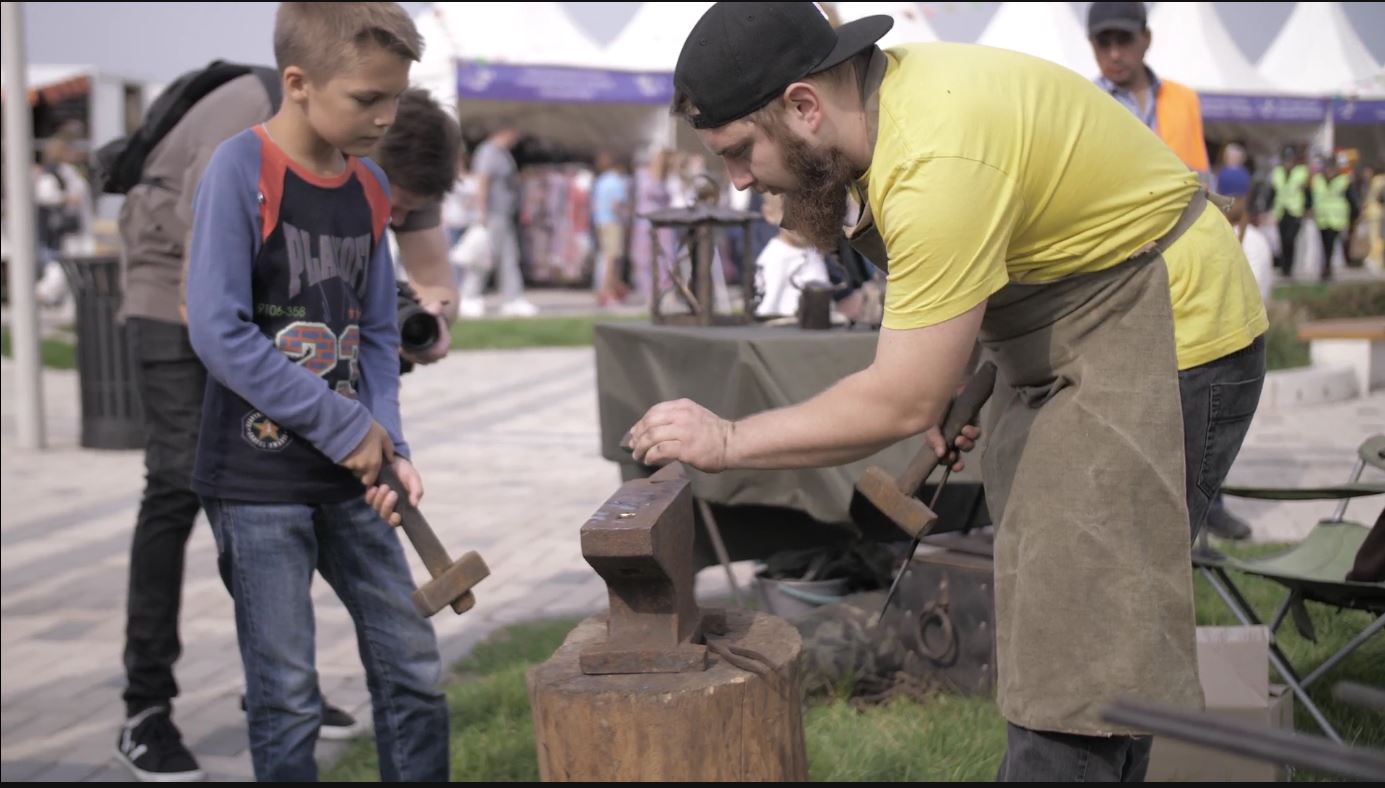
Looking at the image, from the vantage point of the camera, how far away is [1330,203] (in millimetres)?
20438

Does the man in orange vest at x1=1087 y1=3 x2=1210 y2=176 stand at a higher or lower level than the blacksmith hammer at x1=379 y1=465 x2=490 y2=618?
higher

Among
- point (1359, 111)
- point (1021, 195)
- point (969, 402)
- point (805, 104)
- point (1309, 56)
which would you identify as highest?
point (1309, 56)

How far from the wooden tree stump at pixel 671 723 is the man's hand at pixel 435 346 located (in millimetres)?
1409

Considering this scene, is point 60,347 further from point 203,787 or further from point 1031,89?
point 1031,89

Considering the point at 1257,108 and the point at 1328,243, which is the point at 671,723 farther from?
the point at 1257,108

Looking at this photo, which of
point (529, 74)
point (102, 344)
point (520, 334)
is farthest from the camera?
point (529, 74)

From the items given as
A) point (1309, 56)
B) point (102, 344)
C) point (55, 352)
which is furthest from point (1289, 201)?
point (102, 344)

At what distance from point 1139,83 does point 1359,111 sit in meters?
17.7

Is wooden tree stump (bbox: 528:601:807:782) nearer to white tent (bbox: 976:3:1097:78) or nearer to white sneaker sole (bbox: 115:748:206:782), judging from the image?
white sneaker sole (bbox: 115:748:206:782)

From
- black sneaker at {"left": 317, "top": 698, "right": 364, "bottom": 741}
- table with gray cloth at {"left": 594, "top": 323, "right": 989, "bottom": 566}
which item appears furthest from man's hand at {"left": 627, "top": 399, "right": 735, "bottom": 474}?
black sneaker at {"left": 317, "top": 698, "right": 364, "bottom": 741}

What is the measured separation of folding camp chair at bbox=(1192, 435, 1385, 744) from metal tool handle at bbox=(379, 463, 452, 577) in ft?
6.09

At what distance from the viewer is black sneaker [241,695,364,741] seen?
13.6 feet

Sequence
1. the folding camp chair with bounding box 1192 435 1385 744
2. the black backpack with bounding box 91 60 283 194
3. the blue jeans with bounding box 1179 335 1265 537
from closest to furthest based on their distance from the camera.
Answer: the blue jeans with bounding box 1179 335 1265 537 → the folding camp chair with bounding box 1192 435 1385 744 → the black backpack with bounding box 91 60 283 194

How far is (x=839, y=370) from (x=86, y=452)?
614 centimetres
